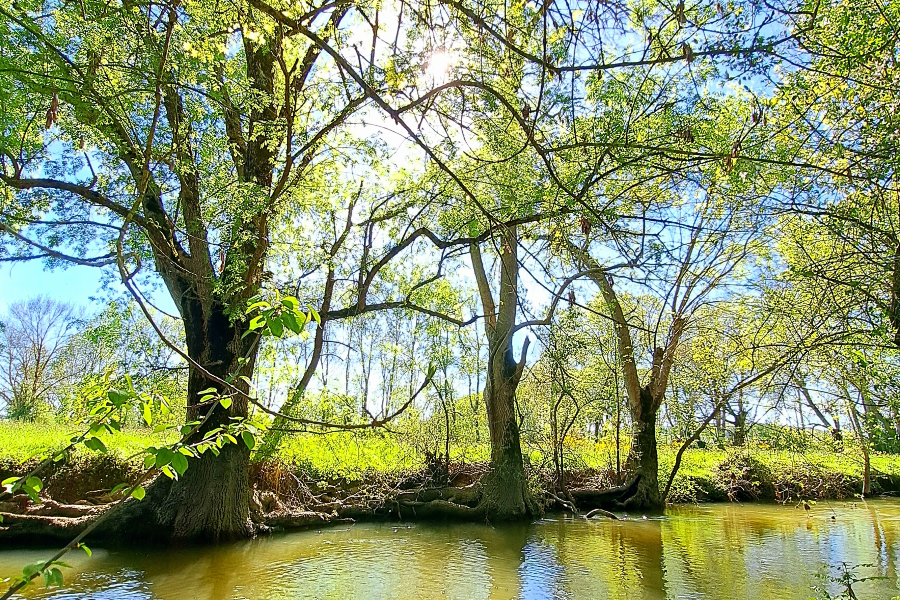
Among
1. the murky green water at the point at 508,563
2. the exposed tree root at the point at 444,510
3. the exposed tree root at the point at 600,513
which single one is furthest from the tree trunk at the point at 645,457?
the exposed tree root at the point at 444,510

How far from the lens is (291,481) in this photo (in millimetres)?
12375

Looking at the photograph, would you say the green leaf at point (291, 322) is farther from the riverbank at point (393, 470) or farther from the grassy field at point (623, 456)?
the grassy field at point (623, 456)

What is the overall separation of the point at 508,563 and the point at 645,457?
22.7 feet

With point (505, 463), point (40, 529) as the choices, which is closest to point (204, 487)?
point (40, 529)

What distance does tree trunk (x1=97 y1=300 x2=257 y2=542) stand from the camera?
9.13m

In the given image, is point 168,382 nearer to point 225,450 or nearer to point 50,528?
point 225,450

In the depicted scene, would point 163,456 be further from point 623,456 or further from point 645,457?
point 623,456

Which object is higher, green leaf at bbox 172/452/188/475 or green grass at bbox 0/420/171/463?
green leaf at bbox 172/452/188/475

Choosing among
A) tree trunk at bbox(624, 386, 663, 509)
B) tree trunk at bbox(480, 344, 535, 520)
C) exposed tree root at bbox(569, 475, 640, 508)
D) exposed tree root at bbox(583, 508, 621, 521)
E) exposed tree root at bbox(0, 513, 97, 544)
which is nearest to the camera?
exposed tree root at bbox(0, 513, 97, 544)

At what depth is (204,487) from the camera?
30.7 feet

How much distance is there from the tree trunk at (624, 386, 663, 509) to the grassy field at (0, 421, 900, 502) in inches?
33.5

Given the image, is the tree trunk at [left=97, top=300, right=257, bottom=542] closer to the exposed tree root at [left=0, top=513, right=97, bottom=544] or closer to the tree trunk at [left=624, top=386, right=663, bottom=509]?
the exposed tree root at [left=0, top=513, right=97, bottom=544]

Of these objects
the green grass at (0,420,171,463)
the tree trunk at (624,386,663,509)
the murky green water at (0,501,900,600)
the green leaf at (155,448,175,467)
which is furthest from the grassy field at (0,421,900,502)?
the green leaf at (155,448,175,467)

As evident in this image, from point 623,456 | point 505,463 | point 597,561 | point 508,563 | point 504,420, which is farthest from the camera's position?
point 623,456
